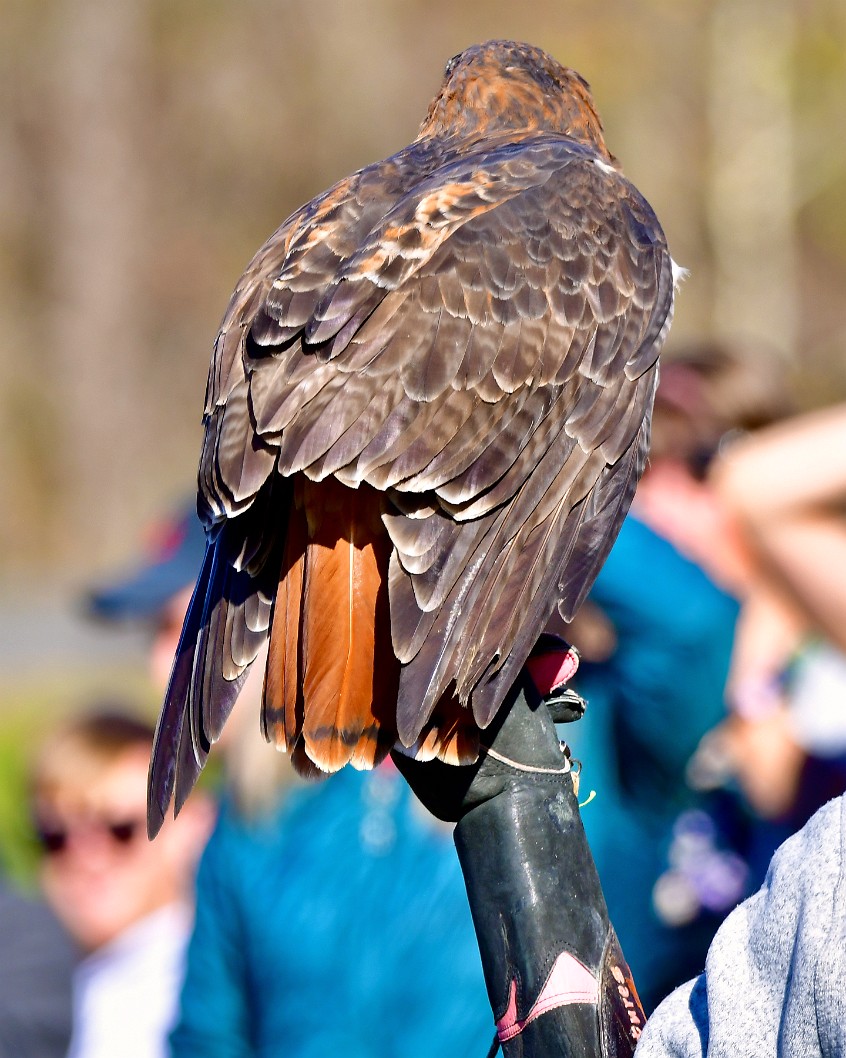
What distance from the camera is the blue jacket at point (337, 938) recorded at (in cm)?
312

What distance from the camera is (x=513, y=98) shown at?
10.4ft

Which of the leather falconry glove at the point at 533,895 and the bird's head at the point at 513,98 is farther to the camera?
the bird's head at the point at 513,98

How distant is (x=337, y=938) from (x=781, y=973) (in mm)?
1682

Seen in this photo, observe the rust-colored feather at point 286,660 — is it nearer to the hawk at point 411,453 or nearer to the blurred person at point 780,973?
the hawk at point 411,453

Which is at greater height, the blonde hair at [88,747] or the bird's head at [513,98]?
the bird's head at [513,98]

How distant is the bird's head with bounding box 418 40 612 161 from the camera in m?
3.16

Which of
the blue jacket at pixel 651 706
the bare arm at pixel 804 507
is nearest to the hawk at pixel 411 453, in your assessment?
the blue jacket at pixel 651 706

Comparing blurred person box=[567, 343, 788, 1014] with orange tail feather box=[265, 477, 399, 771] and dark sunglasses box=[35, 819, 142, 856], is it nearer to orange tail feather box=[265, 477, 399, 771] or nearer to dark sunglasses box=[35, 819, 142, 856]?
orange tail feather box=[265, 477, 399, 771]

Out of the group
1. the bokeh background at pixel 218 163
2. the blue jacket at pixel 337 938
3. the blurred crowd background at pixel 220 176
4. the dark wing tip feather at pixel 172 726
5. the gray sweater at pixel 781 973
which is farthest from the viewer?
the bokeh background at pixel 218 163

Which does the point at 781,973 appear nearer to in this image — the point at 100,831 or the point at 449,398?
the point at 449,398

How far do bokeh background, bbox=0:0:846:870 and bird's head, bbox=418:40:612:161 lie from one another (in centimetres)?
1655

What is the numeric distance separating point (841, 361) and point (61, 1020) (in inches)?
828

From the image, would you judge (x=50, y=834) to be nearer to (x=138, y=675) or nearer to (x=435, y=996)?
(x=435, y=996)

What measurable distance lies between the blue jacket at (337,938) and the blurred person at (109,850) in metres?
0.76
